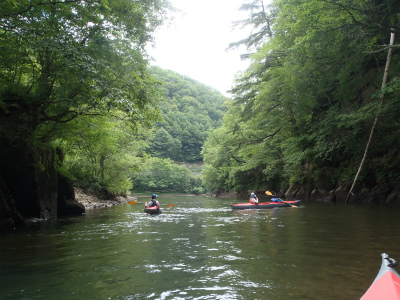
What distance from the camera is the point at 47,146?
12953 mm

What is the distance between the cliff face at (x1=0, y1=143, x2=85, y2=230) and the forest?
0.13ft

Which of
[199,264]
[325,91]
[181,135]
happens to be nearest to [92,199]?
[325,91]

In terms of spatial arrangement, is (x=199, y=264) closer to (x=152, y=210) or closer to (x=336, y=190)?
(x=152, y=210)

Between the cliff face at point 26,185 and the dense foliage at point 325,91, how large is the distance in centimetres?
1166

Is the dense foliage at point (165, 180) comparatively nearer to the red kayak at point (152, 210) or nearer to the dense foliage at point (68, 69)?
the red kayak at point (152, 210)

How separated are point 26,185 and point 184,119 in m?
104

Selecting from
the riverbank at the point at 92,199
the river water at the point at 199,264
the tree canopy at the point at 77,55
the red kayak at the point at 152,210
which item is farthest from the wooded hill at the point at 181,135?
→ the river water at the point at 199,264

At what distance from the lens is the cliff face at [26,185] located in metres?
9.20

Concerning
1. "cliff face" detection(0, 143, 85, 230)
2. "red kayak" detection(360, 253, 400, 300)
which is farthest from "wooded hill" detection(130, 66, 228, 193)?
"red kayak" detection(360, 253, 400, 300)

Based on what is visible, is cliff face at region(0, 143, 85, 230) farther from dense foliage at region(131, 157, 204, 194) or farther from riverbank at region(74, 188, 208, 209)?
dense foliage at region(131, 157, 204, 194)

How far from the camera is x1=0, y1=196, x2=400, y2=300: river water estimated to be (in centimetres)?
365

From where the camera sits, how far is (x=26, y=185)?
10.6 m

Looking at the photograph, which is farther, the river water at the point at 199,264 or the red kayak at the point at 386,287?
the river water at the point at 199,264

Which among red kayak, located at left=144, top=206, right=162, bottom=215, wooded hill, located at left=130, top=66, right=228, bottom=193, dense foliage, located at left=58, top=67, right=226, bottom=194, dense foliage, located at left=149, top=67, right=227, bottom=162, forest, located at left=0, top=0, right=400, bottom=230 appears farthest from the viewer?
dense foliage, located at left=149, top=67, right=227, bottom=162
